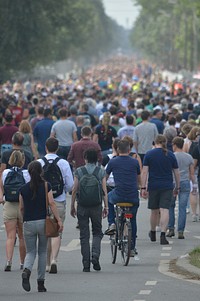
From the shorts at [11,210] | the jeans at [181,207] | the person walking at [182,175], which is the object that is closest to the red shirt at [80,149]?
the person walking at [182,175]

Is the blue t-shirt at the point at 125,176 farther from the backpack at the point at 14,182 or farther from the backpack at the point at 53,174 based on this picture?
the backpack at the point at 14,182

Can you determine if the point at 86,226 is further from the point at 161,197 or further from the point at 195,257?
the point at 161,197

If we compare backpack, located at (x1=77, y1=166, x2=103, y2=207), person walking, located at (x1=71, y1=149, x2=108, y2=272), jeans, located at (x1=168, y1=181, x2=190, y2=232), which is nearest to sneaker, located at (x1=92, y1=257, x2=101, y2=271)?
person walking, located at (x1=71, y1=149, x2=108, y2=272)

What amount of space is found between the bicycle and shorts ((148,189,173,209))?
172 cm

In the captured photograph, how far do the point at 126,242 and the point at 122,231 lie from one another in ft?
0.93

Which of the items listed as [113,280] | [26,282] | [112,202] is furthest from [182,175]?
[26,282]

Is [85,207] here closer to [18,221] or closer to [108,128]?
[18,221]

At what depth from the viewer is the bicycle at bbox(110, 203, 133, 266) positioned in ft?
50.2

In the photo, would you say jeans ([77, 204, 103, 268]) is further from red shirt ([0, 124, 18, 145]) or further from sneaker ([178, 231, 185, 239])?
red shirt ([0, 124, 18, 145])

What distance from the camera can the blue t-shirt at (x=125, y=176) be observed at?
15.7m

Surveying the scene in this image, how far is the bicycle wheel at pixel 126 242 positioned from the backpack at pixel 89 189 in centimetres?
76

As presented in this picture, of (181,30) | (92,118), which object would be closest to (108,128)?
(92,118)

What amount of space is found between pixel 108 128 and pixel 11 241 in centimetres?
880

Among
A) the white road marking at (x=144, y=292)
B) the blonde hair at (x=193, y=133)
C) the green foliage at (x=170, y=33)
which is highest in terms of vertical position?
the blonde hair at (x=193, y=133)
